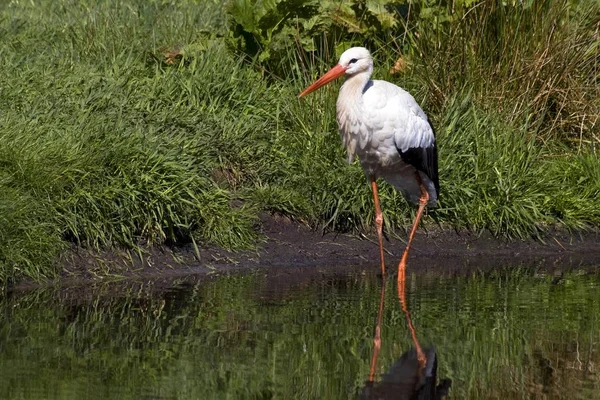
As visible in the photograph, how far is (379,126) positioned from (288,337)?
2.34 meters

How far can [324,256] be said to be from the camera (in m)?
8.73

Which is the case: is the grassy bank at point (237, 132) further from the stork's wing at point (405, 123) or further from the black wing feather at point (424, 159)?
the stork's wing at point (405, 123)

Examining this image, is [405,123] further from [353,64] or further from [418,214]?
[418,214]

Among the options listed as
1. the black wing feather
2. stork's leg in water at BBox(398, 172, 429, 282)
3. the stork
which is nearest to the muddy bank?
stork's leg in water at BBox(398, 172, 429, 282)

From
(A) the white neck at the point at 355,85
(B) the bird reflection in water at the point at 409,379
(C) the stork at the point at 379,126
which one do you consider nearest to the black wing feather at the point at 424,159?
(C) the stork at the point at 379,126

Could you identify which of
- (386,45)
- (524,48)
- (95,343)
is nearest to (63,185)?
(95,343)

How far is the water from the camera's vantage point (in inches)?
218

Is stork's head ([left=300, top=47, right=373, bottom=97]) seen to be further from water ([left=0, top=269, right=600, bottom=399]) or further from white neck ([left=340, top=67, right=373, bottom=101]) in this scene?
water ([left=0, top=269, right=600, bottom=399])

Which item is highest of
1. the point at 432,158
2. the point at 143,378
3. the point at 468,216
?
the point at 143,378

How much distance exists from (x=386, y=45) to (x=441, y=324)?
12.3 feet

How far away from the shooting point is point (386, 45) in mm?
10039

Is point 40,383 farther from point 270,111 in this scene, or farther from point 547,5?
point 547,5

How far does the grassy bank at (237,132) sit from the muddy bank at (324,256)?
10 cm

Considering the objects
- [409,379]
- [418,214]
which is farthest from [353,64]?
[409,379]
